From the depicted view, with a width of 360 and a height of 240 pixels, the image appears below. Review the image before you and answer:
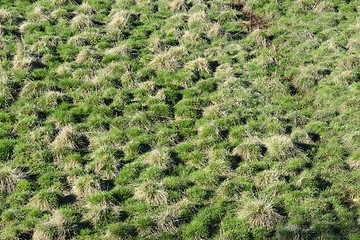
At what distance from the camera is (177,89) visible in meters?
17.2

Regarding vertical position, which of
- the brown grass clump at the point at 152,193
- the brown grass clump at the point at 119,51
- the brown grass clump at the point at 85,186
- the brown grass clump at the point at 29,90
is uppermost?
the brown grass clump at the point at 119,51

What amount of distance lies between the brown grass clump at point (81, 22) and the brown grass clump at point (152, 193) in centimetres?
955

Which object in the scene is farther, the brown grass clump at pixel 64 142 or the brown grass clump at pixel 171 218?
the brown grass clump at pixel 64 142

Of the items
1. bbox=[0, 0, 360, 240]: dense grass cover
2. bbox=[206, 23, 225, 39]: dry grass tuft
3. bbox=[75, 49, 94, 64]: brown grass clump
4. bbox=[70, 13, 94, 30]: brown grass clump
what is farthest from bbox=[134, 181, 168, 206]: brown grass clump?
bbox=[70, 13, 94, 30]: brown grass clump

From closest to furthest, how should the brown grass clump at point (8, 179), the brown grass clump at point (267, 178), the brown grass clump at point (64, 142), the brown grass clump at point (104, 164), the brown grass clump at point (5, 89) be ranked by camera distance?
the brown grass clump at point (8, 179) < the brown grass clump at point (267, 178) < the brown grass clump at point (104, 164) < the brown grass clump at point (64, 142) < the brown grass clump at point (5, 89)

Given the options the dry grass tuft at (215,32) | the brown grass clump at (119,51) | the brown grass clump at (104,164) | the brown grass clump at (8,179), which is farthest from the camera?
the dry grass tuft at (215,32)

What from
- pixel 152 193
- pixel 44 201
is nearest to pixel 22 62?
pixel 44 201

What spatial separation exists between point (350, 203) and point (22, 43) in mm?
13334

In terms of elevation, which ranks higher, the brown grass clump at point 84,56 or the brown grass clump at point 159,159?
the brown grass clump at point 84,56

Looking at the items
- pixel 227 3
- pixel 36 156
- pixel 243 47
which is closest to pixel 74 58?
pixel 36 156

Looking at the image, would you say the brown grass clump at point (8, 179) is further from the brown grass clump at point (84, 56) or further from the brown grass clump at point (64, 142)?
the brown grass clump at point (84, 56)

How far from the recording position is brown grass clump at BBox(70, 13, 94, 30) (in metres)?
20.0

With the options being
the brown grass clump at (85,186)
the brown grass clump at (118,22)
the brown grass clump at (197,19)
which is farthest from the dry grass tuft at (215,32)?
the brown grass clump at (85,186)

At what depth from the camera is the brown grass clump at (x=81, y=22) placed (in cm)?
1998
